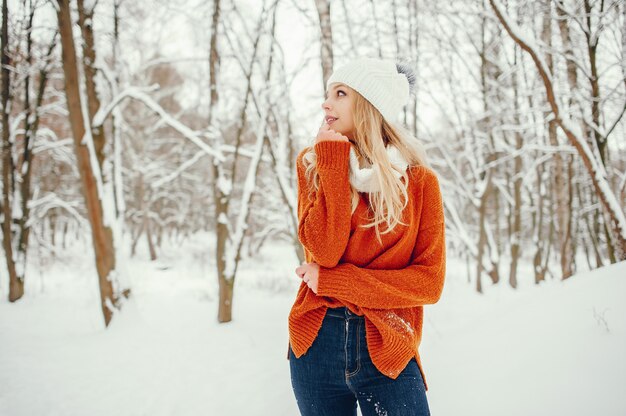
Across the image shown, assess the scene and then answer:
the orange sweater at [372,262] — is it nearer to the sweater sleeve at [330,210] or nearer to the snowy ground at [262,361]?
the sweater sleeve at [330,210]

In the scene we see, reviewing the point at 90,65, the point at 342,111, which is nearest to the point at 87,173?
the point at 90,65

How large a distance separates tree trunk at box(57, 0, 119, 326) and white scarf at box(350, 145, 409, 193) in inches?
179

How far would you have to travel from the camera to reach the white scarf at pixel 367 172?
126 cm

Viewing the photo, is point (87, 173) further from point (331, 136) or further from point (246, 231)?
point (331, 136)

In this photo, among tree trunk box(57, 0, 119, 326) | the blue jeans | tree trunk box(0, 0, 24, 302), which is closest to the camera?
the blue jeans

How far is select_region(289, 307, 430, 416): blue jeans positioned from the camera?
1192 mm

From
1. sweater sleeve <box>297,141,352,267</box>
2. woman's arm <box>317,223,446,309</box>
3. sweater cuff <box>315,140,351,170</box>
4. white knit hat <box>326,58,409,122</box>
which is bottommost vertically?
woman's arm <box>317,223,446,309</box>

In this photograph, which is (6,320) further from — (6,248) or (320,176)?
(320,176)

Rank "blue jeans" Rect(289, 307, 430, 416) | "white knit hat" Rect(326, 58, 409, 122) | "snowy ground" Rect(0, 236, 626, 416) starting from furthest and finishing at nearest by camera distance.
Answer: "snowy ground" Rect(0, 236, 626, 416) < "white knit hat" Rect(326, 58, 409, 122) < "blue jeans" Rect(289, 307, 430, 416)

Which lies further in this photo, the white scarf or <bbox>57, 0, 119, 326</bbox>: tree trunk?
<bbox>57, 0, 119, 326</bbox>: tree trunk

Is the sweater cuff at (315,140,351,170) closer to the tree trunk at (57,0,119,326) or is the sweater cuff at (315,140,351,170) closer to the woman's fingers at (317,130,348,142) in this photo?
the woman's fingers at (317,130,348,142)

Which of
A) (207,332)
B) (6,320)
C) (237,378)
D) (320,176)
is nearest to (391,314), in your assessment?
(320,176)

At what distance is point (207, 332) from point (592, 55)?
6.56 meters

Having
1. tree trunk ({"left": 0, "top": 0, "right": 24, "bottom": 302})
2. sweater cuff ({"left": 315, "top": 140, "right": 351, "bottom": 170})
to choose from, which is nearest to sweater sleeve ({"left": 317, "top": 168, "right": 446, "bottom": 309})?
sweater cuff ({"left": 315, "top": 140, "right": 351, "bottom": 170})
